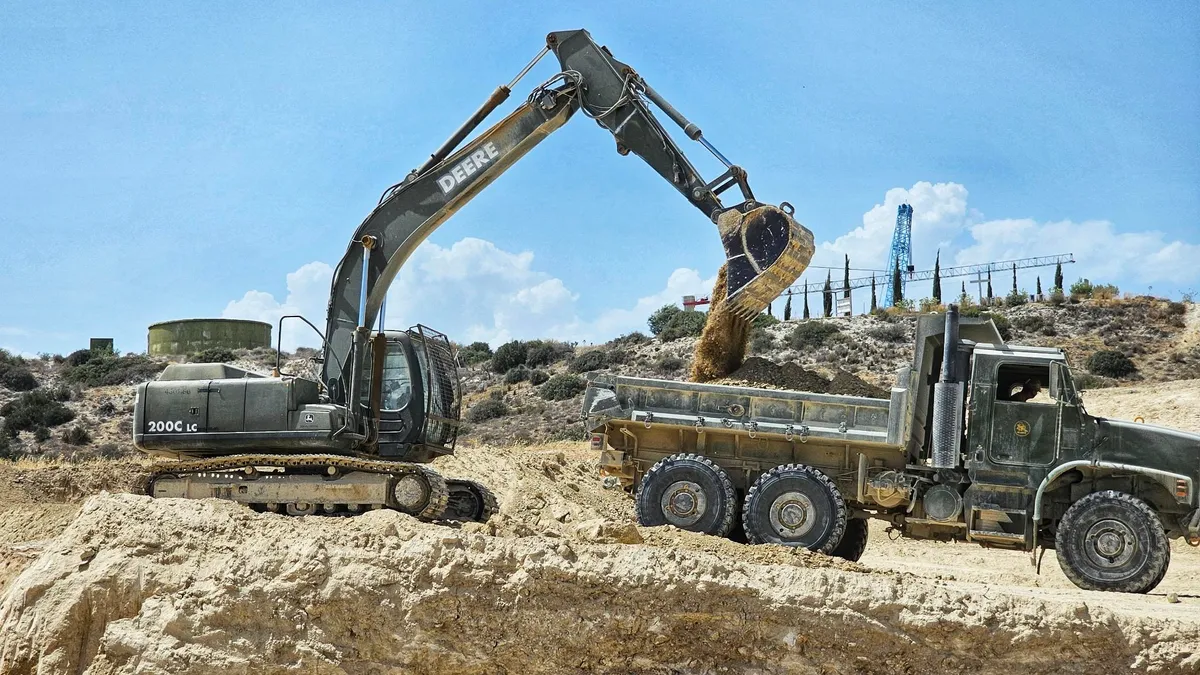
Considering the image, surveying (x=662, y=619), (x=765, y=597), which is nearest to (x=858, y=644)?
(x=765, y=597)

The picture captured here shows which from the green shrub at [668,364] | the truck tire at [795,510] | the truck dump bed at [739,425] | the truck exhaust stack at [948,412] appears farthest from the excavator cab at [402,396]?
the green shrub at [668,364]

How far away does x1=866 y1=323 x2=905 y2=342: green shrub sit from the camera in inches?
1558

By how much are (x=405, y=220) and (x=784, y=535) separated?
19.3ft

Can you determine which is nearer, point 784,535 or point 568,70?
point 784,535

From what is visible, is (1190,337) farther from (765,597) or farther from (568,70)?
(765,597)

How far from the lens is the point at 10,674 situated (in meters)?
8.53

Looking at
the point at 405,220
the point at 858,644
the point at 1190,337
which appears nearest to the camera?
the point at 858,644

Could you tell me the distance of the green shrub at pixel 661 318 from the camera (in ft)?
157

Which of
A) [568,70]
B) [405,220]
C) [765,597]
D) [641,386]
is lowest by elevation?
[765,597]

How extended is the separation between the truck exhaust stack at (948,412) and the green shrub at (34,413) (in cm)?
3182

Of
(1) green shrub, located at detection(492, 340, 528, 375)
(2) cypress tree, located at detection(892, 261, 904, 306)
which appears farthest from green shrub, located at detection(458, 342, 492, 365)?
(2) cypress tree, located at detection(892, 261, 904, 306)

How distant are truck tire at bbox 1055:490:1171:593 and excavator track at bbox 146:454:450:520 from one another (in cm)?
653

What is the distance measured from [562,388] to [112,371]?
1736 cm

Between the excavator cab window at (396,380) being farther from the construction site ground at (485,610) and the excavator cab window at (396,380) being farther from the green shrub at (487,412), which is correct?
the green shrub at (487,412)
